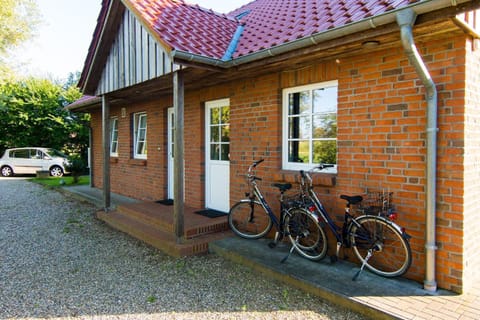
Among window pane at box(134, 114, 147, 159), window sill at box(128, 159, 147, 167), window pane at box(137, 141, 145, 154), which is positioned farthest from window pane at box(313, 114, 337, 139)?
window pane at box(137, 141, 145, 154)

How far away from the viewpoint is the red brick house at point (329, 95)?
10.9ft

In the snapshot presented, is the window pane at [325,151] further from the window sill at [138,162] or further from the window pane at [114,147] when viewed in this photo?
the window pane at [114,147]

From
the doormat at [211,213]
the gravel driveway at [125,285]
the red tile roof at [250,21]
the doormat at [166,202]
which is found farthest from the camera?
the doormat at [166,202]

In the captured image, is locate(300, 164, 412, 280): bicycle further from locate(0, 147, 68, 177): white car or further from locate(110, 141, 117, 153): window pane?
locate(0, 147, 68, 177): white car

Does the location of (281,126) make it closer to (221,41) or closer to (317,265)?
(221,41)

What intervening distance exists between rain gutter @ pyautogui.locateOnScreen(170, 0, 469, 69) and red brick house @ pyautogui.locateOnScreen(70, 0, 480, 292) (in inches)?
0.5

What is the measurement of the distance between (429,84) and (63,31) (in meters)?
16.4

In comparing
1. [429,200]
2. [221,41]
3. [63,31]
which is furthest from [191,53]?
[63,31]

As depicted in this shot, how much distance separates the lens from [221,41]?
17.4ft

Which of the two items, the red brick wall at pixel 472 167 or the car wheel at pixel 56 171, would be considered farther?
the car wheel at pixel 56 171

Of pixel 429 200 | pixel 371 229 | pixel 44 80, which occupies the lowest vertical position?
pixel 371 229

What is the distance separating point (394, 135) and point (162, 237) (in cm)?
379

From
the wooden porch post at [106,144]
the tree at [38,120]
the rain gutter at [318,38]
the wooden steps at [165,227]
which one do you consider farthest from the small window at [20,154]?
the rain gutter at [318,38]

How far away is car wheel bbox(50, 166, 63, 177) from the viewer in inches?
688
